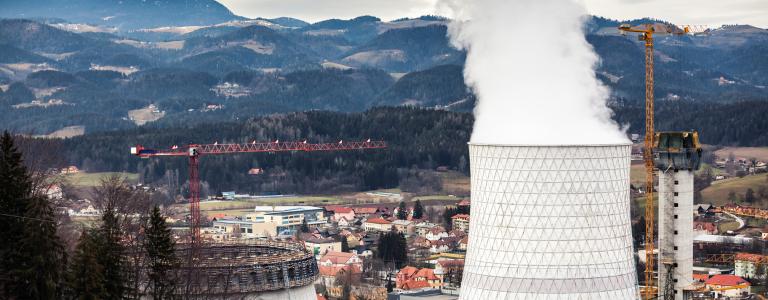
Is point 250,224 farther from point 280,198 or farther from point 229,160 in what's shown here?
point 229,160

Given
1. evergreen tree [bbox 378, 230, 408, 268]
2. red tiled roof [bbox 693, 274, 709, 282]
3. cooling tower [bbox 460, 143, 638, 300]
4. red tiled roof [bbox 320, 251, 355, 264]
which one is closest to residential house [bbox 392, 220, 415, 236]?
evergreen tree [bbox 378, 230, 408, 268]

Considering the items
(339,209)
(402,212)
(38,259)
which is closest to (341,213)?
(339,209)

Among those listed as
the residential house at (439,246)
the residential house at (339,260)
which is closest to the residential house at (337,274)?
the residential house at (339,260)

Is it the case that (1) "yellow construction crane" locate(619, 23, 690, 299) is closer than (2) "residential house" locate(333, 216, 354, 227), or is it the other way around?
(1) "yellow construction crane" locate(619, 23, 690, 299)

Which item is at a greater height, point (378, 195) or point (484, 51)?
point (484, 51)

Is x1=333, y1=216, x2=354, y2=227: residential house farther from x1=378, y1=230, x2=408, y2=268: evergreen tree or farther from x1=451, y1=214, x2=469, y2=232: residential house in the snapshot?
x1=378, y1=230, x2=408, y2=268: evergreen tree

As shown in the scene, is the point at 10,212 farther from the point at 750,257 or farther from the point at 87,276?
the point at 750,257

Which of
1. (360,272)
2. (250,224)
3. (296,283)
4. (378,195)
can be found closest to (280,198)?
(378,195)

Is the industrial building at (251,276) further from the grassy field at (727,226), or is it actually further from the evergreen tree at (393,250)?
the grassy field at (727,226)
